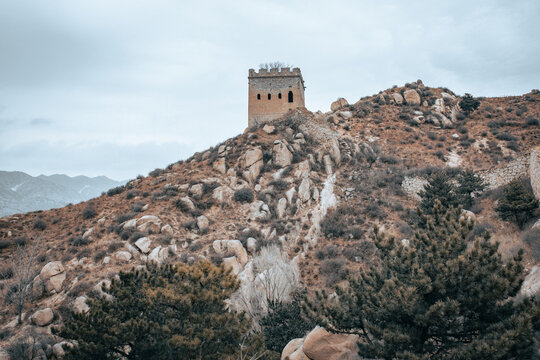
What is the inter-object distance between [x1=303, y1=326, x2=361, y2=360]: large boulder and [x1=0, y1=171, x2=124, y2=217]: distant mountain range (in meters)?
75.2

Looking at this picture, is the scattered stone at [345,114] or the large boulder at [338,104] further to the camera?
the large boulder at [338,104]

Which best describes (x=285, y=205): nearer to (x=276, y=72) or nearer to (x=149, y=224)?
(x=149, y=224)

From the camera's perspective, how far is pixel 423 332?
28.0 feet

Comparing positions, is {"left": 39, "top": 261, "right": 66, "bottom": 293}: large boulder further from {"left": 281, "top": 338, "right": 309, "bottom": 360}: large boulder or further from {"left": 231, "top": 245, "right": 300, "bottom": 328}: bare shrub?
{"left": 281, "top": 338, "right": 309, "bottom": 360}: large boulder

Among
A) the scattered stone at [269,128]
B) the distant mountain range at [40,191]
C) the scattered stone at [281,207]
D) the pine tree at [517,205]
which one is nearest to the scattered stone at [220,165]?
the scattered stone at [269,128]

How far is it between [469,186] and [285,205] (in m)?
12.9

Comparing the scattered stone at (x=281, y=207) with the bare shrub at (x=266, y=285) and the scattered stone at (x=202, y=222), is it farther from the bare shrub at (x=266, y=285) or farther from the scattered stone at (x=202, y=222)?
the scattered stone at (x=202, y=222)

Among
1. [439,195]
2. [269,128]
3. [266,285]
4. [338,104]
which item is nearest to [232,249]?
[266,285]

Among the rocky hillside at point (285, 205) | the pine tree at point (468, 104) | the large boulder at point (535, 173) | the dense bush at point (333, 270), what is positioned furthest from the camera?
the pine tree at point (468, 104)

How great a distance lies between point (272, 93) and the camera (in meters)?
36.7

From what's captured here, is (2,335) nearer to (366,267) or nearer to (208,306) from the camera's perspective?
(208,306)

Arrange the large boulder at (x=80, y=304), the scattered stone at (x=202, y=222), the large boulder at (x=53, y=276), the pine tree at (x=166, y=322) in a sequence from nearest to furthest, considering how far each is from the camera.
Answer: the pine tree at (x=166, y=322), the large boulder at (x=80, y=304), the large boulder at (x=53, y=276), the scattered stone at (x=202, y=222)

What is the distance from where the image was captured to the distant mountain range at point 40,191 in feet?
306

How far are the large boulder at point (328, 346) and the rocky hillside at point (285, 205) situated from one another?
275 inches
